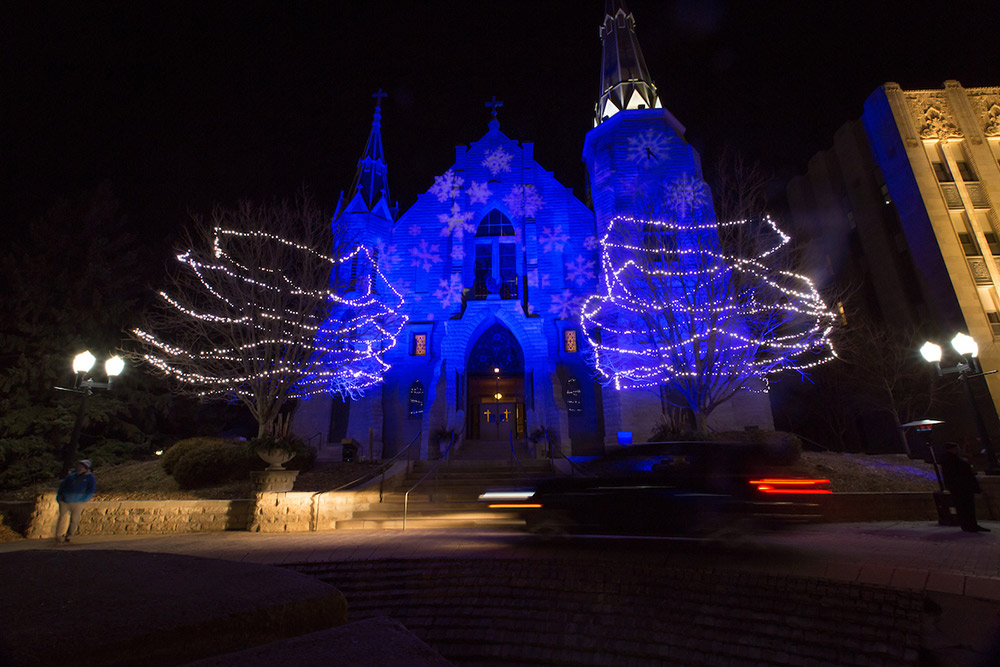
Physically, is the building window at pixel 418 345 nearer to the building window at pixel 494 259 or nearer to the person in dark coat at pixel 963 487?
the building window at pixel 494 259

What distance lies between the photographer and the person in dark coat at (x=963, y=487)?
9000mm

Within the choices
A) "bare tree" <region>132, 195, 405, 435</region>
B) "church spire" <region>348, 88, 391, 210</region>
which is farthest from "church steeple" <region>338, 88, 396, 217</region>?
"bare tree" <region>132, 195, 405, 435</region>

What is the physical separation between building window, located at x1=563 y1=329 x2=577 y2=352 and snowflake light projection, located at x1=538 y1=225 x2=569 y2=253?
4.49m

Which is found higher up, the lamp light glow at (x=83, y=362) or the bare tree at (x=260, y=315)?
the bare tree at (x=260, y=315)

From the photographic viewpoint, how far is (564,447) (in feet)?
67.7

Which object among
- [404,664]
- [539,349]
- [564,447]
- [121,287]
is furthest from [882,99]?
[121,287]

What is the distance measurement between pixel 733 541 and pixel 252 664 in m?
7.62

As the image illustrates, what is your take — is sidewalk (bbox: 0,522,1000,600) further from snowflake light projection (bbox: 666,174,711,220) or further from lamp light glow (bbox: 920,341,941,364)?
snowflake light projection (bbox: 666,174,711,220)

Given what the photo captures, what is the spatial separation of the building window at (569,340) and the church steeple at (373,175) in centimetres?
1243

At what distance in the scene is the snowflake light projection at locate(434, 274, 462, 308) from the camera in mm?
24484

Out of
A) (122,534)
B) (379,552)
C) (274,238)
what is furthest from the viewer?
(274,238)

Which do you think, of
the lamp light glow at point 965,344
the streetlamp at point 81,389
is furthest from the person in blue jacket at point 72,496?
the lamp light glow at point 965,344

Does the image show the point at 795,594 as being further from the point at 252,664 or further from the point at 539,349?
the point at 539,349

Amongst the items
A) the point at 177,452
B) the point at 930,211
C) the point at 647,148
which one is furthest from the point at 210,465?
the point at 930,211
